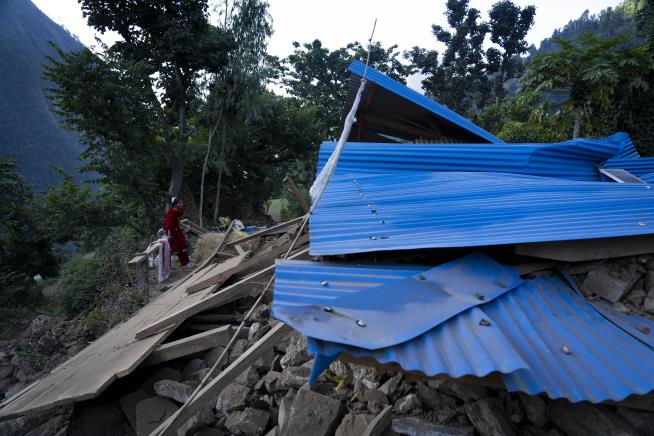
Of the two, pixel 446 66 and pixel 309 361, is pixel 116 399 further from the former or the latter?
pixel 446 66

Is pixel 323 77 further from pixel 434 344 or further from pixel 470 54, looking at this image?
pixel 434 344

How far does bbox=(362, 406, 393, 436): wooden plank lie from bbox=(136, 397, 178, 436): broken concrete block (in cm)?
166

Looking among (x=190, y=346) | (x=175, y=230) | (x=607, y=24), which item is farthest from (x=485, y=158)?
(x=607, y=24)

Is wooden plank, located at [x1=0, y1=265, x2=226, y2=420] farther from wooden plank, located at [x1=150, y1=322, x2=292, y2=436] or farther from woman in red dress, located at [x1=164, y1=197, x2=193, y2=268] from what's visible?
woman in red dress, located at [x1=164, y1=197, x2=193, y2=268]

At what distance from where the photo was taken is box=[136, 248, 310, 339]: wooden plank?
313 centimetres

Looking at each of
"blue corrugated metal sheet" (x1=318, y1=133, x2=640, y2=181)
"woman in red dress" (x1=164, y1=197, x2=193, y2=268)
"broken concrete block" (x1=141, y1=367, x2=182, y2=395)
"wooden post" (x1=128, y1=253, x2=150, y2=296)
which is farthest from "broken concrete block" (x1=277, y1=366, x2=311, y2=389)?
"woman in red dress" (x1=164, y1=197, x2=193, y2=268)

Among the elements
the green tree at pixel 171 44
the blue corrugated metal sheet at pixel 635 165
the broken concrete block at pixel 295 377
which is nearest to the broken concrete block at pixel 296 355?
the broken concrete block at pixel 295 377

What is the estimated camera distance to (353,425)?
1.80 meters

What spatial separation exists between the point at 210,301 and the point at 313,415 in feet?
6.14

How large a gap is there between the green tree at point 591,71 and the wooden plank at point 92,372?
34.7ft

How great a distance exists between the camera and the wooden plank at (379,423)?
1668 mm

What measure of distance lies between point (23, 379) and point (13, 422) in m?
1.60

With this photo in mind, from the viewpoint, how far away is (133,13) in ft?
39.8

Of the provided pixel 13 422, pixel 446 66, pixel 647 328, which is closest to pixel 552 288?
pixel 647 328
